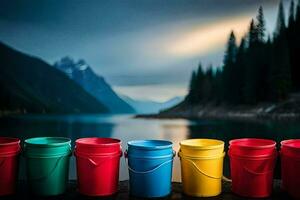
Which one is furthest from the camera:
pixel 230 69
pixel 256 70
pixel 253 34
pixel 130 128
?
pixel 130 128

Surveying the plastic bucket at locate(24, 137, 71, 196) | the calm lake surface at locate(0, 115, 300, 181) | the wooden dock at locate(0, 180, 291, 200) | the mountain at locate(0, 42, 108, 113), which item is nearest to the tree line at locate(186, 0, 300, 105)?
the calm lake surface at locate(0, 115, 300, 181)

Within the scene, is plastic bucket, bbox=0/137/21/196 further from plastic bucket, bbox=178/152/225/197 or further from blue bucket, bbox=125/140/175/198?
plastic bucket, bbox=178/152/225/197

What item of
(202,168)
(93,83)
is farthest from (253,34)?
(202,168)

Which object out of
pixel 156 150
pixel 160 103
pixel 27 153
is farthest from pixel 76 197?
pixel 160 103

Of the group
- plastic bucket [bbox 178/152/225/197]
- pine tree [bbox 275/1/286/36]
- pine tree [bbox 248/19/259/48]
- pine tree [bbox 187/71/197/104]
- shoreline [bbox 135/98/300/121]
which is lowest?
plastic bucket [bbox 178/152/225/197]

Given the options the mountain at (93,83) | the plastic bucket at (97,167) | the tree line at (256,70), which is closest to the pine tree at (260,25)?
the tree line at (256,70)

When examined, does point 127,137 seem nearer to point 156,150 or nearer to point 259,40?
point 259,40

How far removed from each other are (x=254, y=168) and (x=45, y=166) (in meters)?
1.60

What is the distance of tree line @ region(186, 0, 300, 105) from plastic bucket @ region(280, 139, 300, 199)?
2.50 m

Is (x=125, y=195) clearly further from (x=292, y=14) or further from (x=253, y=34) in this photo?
(x=292, y=14)

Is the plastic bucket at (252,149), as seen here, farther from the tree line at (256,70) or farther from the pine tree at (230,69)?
the pine tree at (230,69)

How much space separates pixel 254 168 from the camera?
2.68m

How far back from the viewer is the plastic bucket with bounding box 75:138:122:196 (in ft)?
8.79

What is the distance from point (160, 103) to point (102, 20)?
59.5 inches
